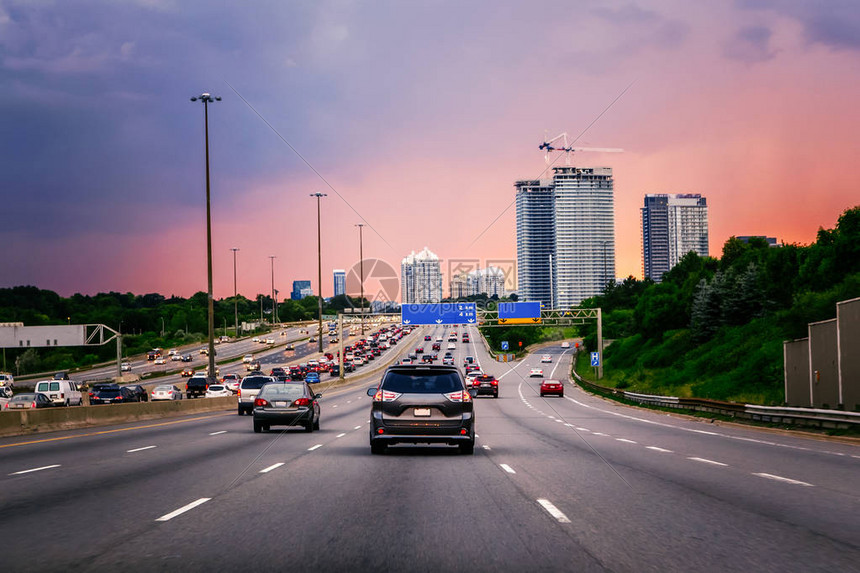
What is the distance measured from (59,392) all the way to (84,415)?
25307mm

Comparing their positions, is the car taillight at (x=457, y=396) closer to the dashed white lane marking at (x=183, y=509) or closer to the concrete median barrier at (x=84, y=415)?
the dashed white lane marking at (x=183, y=509)

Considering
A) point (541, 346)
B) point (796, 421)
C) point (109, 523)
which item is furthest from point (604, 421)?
point (541, 346)

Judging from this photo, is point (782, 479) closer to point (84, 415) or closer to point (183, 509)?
point (183, 509)

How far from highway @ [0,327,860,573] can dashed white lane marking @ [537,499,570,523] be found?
1.5 inches

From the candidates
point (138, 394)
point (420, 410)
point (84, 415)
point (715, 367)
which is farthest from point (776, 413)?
point (138, 394)

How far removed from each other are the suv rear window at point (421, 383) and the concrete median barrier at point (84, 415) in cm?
1505

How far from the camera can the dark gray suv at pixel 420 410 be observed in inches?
688

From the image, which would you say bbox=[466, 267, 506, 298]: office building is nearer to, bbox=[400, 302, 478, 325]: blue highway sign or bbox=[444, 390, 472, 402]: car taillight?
bbox=[400, 302, 478, 325]: blue highway sign

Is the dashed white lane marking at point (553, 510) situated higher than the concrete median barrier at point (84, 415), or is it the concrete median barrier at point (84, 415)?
the dashed white lane marking at point (553, 510)

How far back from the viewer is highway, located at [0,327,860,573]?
750 centimetres

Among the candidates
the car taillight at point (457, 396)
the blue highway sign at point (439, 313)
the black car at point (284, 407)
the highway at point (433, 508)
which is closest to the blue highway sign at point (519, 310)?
the blue highway sign at point (439, 313)

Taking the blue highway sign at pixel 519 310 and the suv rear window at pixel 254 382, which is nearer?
the suv rear window at pixel 254 382

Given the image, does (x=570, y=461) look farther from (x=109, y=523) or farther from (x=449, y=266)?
(x=449, y=266)

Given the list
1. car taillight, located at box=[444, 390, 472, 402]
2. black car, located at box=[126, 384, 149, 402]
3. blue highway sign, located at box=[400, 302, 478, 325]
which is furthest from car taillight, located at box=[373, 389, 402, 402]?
blue highway sign, located at box=[400, 302, 478, 325]
